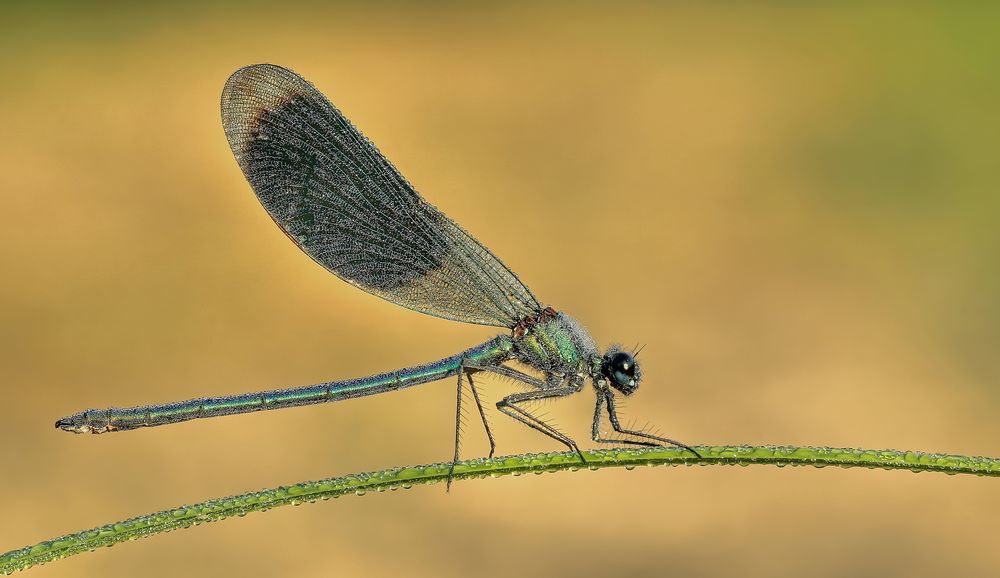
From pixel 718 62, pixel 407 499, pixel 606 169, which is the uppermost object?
pixel 718 62

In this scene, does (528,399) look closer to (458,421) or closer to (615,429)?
(615,429)

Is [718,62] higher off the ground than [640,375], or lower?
higher

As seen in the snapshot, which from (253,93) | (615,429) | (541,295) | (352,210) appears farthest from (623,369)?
(541,295)

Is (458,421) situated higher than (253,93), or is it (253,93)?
(253,93)

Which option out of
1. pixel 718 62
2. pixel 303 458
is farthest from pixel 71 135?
pixel 718 62

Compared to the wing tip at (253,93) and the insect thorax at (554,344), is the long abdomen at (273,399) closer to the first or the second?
the insect thorax at (554,344)

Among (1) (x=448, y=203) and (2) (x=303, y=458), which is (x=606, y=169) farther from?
(2) (x=303, y=458)
